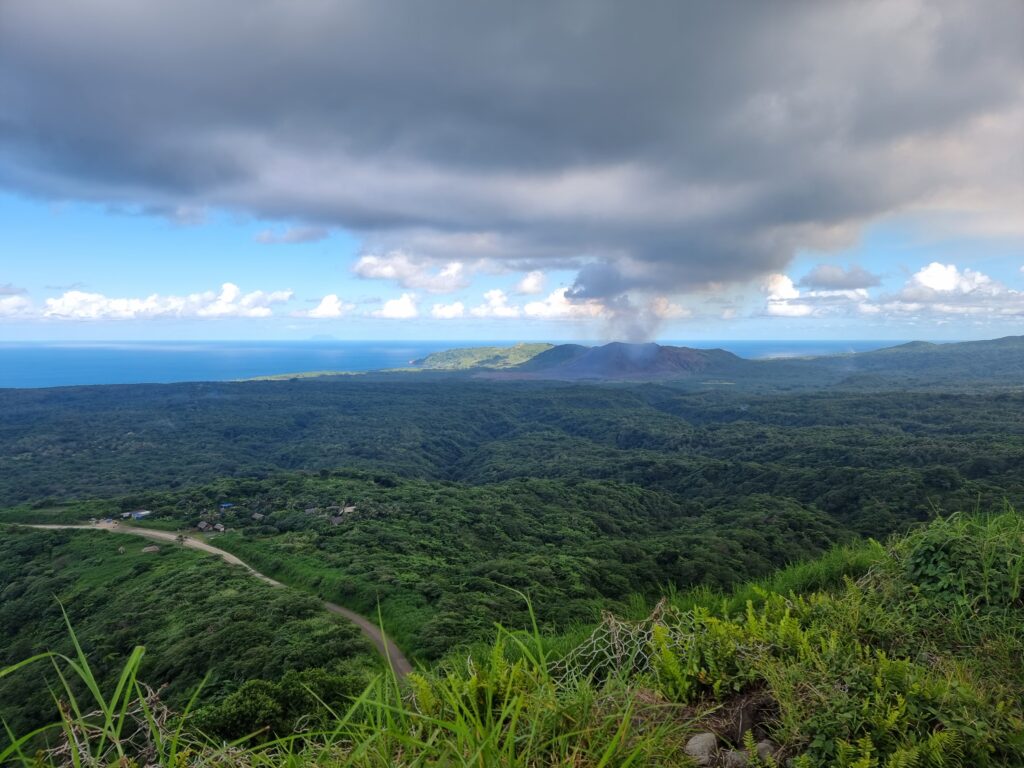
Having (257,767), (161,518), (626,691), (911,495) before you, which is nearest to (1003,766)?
(626,691)

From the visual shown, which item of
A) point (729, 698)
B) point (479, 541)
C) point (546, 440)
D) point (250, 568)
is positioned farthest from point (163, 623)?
point (546, 440)

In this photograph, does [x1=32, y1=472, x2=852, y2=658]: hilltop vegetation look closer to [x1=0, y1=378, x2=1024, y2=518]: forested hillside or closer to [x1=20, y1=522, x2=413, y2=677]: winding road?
[x1=20, y1=522, x2=413, y2=677]: winding road

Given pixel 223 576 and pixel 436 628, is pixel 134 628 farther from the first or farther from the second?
pixel 436 628

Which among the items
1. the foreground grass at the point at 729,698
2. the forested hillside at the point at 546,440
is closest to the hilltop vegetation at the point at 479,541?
the forested hillside at the point at 546,440

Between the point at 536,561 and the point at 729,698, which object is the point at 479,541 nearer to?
the point at 536,561

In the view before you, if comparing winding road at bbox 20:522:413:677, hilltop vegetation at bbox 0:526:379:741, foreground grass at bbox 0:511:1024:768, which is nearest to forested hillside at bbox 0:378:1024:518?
winding road at bbox 20:522:413:677
